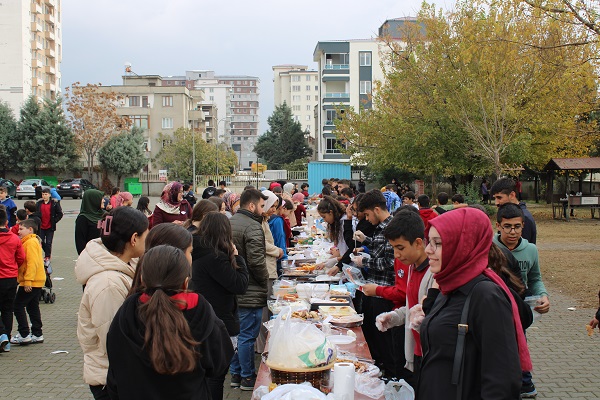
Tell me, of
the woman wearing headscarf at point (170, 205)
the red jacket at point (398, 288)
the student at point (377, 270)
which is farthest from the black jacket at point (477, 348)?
the woman wearing headscarf at point (170, 205)

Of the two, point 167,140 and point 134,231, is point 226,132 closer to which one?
point 167,140

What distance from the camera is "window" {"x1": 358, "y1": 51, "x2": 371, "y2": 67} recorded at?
69.4m

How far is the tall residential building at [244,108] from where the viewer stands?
188 m

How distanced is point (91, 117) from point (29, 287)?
54.0m

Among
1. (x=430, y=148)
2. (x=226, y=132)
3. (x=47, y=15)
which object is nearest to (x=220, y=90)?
(x=226, y=132)

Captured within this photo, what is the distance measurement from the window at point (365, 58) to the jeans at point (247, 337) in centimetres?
6571

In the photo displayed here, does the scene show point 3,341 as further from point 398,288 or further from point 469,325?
point 469,325

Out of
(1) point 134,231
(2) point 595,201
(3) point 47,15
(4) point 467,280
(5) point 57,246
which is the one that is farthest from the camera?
(3) point 47,15

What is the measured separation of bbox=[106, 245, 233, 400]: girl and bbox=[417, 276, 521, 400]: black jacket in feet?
3.52

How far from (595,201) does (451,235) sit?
90.6 ft

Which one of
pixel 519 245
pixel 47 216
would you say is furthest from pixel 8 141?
pixel 519 245

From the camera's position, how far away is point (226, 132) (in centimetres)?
16862

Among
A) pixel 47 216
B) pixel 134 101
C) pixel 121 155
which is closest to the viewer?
pixel 47 216

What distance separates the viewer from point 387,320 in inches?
183
